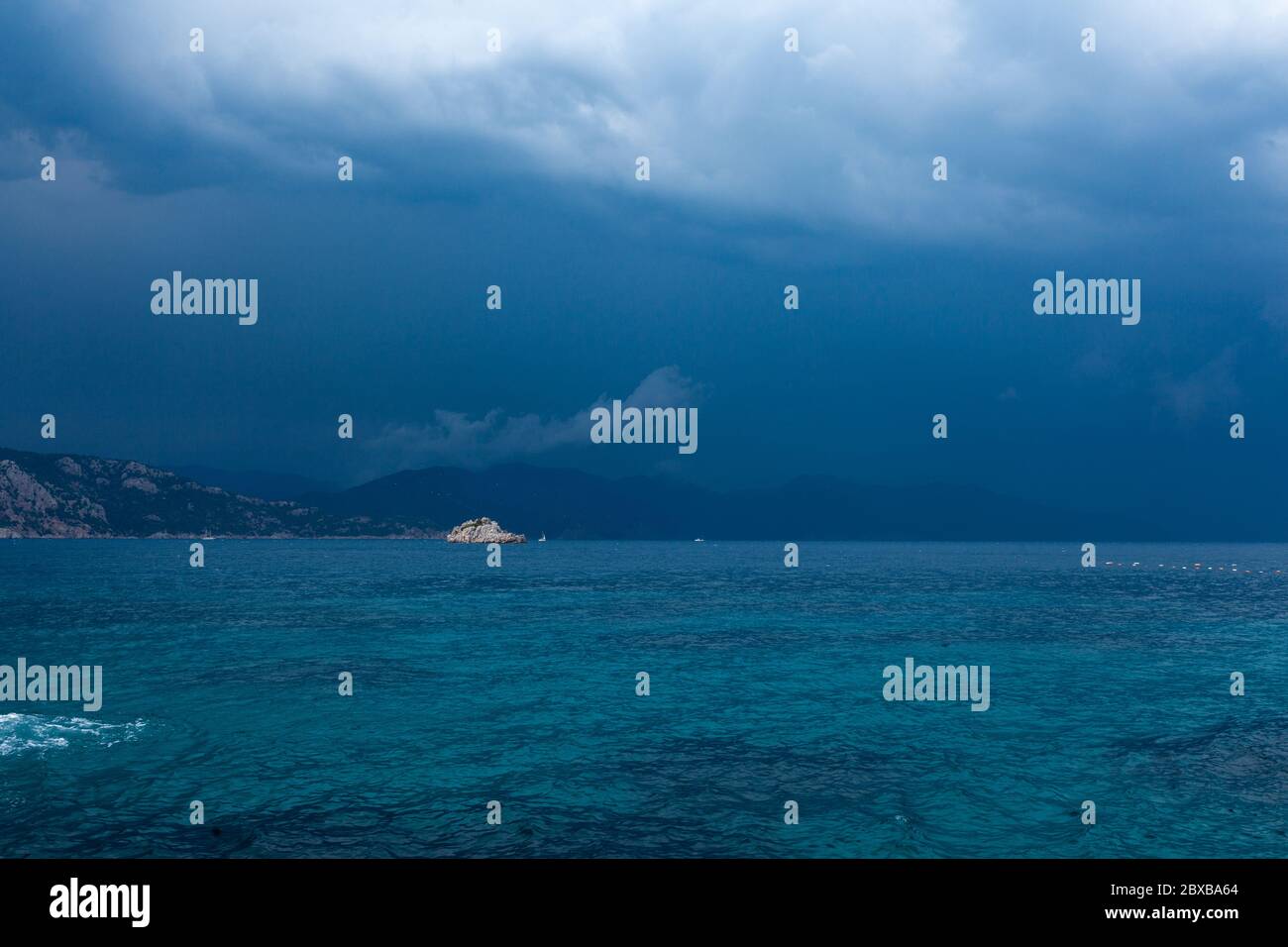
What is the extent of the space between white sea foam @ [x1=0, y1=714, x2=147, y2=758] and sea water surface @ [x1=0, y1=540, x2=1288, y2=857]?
177 millimetres

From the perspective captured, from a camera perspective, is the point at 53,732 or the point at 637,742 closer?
the point at 637,742

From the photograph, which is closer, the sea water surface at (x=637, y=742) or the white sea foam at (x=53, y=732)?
the sea water surface at (x=637, y=742)

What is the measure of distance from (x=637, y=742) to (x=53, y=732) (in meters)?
22.3

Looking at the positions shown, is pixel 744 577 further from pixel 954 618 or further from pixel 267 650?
pixel 267 650

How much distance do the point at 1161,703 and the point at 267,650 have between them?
2024 inches

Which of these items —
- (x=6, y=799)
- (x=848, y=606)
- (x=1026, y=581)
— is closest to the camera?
(x=6, y=799)

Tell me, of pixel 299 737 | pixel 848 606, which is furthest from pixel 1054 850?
pixel 848 606

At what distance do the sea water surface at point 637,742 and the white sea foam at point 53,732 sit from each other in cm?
18

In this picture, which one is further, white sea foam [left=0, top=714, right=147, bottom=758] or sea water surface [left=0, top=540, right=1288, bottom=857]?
white sea foam [left=0, top=714, right=147, bottom=758]

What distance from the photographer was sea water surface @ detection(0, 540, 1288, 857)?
21.0m

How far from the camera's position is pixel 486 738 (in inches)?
1224

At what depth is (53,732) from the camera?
31.3 meters

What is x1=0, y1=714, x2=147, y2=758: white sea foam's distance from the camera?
29316mm

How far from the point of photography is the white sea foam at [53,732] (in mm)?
29316
